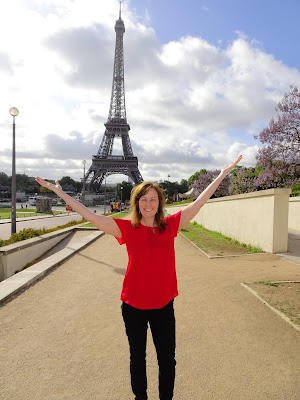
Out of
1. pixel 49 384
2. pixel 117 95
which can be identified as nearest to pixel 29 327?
pixel 49 384

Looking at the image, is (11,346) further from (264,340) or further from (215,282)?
(215,282)

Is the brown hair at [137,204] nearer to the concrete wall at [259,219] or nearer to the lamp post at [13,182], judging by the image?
the concrete wall at [259,219]

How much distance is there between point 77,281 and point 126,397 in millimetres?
4314

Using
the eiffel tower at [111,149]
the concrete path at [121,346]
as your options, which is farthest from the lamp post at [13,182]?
the eiffel tower at [111,149]

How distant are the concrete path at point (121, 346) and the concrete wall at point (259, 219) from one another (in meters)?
4.12

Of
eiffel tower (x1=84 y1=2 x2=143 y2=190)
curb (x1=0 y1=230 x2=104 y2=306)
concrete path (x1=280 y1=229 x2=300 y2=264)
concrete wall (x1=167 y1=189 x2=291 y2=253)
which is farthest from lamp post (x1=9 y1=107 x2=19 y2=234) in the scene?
eiffel tower (x1=84 y1=2 x2=143 y2=190)

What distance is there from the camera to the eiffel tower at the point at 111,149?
66750 millimetres

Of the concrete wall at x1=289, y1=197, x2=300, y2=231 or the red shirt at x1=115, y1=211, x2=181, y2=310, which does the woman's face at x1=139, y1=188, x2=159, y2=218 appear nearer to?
the red shirt at x1=115, y1=211, x2=181, y2=310

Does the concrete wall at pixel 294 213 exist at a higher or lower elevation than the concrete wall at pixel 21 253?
higher

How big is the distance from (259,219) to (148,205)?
951 centimetres

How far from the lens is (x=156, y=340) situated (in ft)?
7.78

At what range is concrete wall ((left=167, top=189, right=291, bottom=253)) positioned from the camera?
1003 centimetres

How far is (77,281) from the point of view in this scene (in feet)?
22.2

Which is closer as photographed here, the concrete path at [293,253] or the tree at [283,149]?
the concrete path at [293,253]
